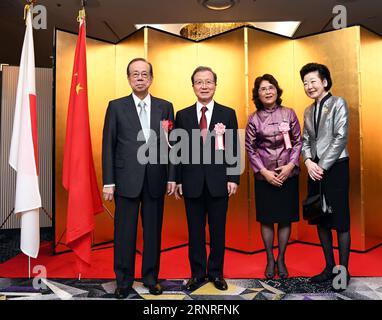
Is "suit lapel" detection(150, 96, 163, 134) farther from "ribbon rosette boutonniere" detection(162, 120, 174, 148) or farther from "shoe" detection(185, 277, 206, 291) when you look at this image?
"shoe" detection(185, 277, 206, 291)

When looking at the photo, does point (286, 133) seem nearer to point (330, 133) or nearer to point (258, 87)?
point (330, 133)

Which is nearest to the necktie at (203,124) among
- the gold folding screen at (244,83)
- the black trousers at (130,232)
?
the black trousers at (130,232)

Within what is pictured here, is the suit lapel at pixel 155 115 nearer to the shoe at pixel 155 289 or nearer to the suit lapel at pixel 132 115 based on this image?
the suit lapel at pixel 132 115

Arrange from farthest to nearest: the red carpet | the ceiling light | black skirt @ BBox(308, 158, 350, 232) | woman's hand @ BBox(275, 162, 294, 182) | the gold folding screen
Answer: the ceiling light
the gold folding screen
the red carpet
woman's hand @ BBox(275, 162, 294, 182)
black skirt @ BBox(308, 158, 350, 232)

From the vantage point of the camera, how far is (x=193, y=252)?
2.53 m

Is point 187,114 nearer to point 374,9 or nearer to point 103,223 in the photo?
point 103,223

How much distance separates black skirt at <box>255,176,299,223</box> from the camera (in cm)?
273

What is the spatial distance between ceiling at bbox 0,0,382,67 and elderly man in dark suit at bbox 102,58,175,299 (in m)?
2.05

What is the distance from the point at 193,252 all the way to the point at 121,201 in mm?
663

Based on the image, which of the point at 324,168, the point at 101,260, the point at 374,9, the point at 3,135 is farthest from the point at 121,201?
the point at 374,9

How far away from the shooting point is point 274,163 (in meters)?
2.75

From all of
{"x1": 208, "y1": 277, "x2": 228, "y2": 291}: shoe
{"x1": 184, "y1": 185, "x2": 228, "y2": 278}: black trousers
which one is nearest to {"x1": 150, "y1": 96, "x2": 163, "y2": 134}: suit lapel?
{"x1": 184, "y1": 185, "x2": 228, "y2": 278}: black trousers

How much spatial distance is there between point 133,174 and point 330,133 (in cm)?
150

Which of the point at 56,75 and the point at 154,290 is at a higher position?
the point at 56,75
